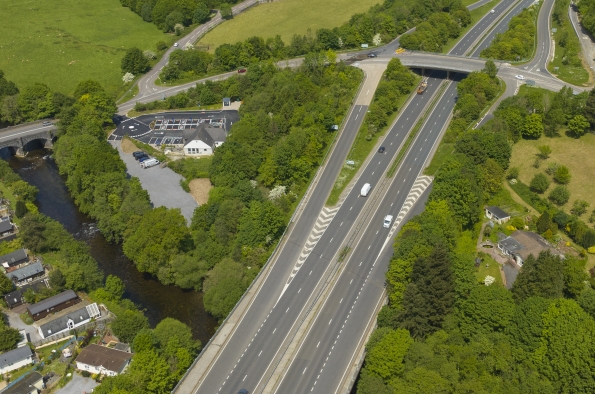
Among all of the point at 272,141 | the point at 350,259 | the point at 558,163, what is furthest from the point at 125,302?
the point at 558,163

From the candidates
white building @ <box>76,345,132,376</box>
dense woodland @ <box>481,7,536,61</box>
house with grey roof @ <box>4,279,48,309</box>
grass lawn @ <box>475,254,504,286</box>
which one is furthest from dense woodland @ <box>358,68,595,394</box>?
dense woodland @ <box>481,7,536,61</box>

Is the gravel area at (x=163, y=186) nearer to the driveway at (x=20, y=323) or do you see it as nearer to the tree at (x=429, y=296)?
the driveway at (x=20, y=323)

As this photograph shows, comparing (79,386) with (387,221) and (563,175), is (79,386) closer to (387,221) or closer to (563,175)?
(387,221)

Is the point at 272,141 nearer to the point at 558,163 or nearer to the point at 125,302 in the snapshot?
the point at 125,302

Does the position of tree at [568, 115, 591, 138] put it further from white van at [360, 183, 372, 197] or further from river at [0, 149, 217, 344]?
river at [0, 149, 217, 344]

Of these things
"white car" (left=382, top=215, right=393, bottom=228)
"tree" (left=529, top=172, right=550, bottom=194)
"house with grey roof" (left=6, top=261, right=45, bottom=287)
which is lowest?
"tree" (left=529, top=172, right=550, bottom=194)
